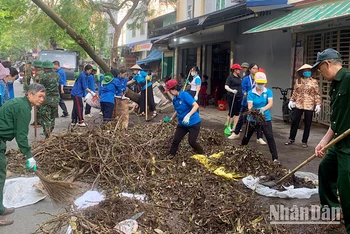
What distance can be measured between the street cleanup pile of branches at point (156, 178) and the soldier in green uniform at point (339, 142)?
0.51m

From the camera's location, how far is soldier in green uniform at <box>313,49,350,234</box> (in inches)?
134

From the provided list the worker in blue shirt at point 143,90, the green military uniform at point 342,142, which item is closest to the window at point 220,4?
the worker in blue shirt at point 143,90

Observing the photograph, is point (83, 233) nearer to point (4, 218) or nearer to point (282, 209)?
point (4, 218)

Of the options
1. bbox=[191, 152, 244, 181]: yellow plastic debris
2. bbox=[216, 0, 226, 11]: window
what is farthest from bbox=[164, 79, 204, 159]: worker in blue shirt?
bbox=[216, 0, 226, 11]: window

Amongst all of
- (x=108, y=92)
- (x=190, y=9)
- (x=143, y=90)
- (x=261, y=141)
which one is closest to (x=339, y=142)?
(x=261, y=141)

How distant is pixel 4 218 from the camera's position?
4.22 metres

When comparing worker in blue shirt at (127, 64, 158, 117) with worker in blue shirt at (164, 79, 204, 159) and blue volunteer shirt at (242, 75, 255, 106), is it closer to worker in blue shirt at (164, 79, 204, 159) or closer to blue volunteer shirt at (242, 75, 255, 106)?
blue volunteer shirt at (242, 75, 255, 106)

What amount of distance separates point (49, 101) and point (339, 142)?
618cm

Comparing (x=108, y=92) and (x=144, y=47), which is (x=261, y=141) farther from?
(x=144, y=47)

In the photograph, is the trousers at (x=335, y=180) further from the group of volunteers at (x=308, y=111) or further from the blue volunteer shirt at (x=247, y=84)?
the blue volunteer shirt at (x=247, y=84)

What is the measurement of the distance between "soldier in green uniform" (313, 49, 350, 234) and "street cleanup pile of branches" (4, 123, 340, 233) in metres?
0.51

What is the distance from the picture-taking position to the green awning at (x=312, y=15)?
7.65 m

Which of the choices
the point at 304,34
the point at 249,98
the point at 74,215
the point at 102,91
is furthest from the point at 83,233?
the point at 304,34

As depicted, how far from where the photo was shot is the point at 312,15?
8758 millimetres
